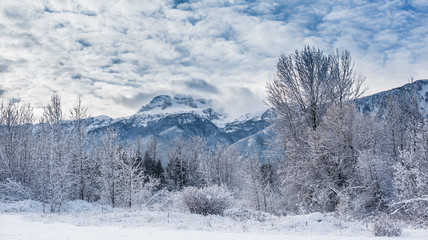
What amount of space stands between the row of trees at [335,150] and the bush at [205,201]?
382cm

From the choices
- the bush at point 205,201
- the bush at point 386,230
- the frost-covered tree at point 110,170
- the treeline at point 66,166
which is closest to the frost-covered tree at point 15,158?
the treeline at point 66,166

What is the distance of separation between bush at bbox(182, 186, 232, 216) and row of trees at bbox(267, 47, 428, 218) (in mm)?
3820

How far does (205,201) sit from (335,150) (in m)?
7.40

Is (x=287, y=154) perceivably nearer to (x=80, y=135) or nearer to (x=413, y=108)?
(x=413, y=108)

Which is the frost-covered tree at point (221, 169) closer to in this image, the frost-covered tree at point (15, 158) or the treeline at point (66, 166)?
the treeline at point (66, 166)

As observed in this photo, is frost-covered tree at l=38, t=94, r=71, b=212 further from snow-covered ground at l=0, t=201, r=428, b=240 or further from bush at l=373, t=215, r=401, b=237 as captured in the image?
bush at l=373, t=215, r=401, b=237

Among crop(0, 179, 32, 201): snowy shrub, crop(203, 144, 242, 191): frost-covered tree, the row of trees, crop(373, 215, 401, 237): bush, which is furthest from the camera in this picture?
crop(203, 144, 242, 191): frost-covered tree

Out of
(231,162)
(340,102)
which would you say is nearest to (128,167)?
(340,102)

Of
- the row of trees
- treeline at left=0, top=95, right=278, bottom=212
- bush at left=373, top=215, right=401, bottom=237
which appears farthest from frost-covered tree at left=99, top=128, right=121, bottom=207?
bush at left=373, top=215, right=401, bottom=237

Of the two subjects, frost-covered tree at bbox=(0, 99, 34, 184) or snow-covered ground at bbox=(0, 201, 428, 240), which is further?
frost-covered tree at bbox=(0, 99, 34, 184)

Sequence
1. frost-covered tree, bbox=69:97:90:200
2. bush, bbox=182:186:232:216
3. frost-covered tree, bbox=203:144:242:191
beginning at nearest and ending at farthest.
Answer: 1. bush, bbox=182:186:232:216
2. frost-covered tree, bbox=69:97:90:200
3. frost-covered tree, bbox=203:144:242:191

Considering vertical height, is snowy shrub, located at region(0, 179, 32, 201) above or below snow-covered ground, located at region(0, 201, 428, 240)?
above

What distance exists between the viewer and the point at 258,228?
7566mm

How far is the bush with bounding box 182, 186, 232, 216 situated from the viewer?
13000 mm
